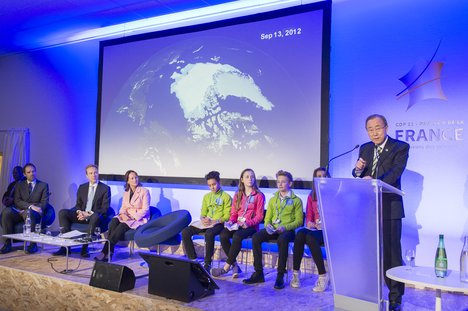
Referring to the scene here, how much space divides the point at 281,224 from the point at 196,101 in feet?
7.57

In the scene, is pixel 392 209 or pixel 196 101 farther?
pixel 196 101

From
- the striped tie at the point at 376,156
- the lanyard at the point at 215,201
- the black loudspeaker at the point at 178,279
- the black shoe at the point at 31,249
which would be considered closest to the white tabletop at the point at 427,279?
the striped tie at the point at 376,156

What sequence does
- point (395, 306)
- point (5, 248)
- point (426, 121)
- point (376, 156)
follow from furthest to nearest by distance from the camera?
point (5, 248)
point (426, 121)
point (376, 156)
point (395, 306)

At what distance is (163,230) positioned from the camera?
199 inches

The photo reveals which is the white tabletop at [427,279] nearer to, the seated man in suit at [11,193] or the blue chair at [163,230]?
the blue chair at [163,230]

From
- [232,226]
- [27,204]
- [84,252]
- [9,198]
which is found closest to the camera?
[232,226]

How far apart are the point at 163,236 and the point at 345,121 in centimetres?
252

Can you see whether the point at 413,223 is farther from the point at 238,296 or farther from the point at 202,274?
the point at 202,274

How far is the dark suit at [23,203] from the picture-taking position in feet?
19.5

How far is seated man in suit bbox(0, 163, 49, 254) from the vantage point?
594 centimetres

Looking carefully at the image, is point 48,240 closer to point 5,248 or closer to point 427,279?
point 5,248

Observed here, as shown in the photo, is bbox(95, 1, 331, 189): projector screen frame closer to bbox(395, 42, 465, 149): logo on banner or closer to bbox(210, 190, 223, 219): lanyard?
bbox(210, 190, 223, 219): lanyard

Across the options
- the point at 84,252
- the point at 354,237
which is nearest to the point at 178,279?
the point at 354,237

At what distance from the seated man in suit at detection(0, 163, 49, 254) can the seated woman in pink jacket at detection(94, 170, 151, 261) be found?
1.15 metres
